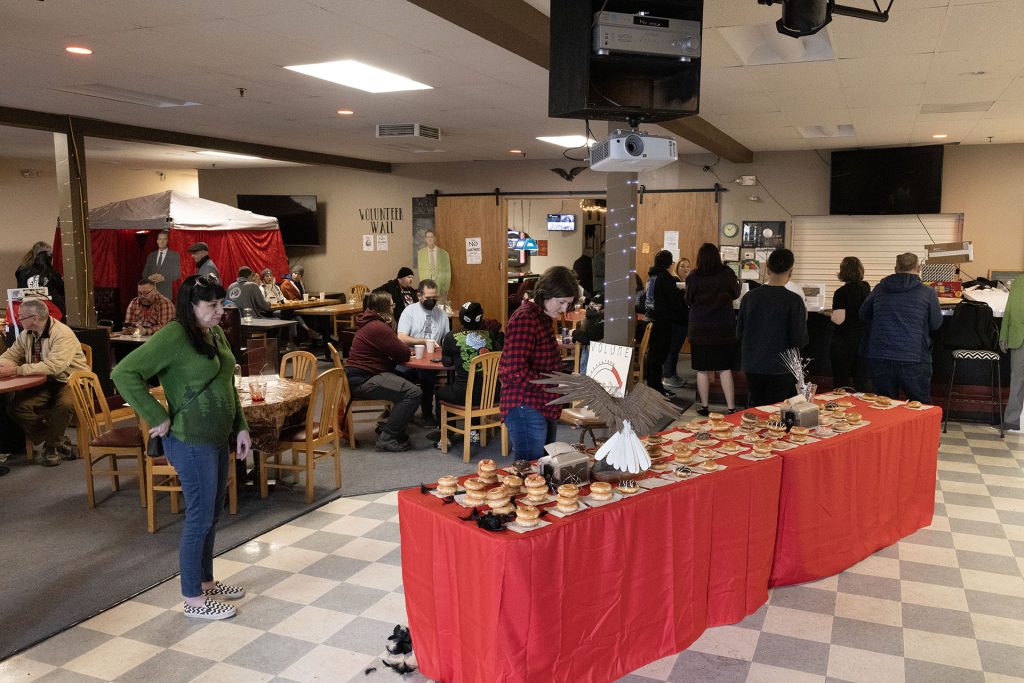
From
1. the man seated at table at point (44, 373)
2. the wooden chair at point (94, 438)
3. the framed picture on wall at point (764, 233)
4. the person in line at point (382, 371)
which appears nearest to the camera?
the wooden chair at point (94, 438)

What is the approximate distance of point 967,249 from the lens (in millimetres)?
8305

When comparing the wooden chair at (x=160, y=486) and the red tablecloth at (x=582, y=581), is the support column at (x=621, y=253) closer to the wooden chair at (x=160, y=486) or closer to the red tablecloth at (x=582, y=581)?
the red tablecloth at (x=582, y=581)

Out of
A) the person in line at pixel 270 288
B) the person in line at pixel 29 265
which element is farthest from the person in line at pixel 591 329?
the person in line at pixel 29 265

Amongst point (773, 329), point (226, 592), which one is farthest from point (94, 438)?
point (773, 329)

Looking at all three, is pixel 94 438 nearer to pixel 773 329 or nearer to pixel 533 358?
pixel 533 358

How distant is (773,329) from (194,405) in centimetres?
389

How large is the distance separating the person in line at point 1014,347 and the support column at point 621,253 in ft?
14.4

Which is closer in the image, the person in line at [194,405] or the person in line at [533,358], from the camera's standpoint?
the person in line at [194,405]

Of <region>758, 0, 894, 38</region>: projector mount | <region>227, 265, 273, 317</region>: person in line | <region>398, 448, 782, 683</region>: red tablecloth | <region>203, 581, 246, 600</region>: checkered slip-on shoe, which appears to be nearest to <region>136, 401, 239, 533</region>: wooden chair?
<region>203, 581, 246, 600</region>: checkered slip-on shoe

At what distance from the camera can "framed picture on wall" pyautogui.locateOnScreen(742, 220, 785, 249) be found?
34.4 feet

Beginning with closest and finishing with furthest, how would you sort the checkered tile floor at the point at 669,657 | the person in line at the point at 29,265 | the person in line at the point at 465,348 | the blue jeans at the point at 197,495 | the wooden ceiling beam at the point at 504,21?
the checkered tile floor at the point at 669,657 → the blue jeans at the point at 197,495 → the wooden ceiling beam at the point at 504,21 → the person in line at the point at 465,348 → the person in line at the point at 29,265

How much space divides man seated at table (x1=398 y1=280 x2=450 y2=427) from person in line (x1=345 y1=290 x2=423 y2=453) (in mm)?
651

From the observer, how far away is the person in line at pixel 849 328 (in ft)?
22.5

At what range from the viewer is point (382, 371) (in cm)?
610
